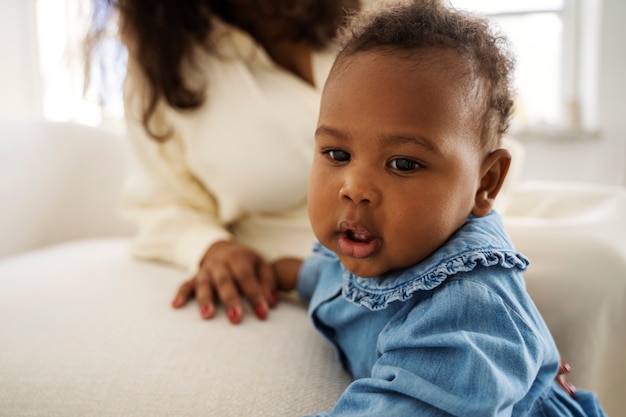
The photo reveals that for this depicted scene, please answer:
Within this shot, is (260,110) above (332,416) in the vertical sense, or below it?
above

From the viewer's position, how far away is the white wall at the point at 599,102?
2.04 metres

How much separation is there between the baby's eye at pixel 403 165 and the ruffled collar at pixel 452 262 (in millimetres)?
81

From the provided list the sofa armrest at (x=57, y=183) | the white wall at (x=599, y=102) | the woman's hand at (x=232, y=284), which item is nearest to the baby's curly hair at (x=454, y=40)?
the woman's hand at (x=232, y=284)

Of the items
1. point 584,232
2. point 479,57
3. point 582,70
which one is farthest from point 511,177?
point 582,70

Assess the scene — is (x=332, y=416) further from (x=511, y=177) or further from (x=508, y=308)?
(x=511, y=177)

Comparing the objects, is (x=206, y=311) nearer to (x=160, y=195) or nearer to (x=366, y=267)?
(x=366, y=267)

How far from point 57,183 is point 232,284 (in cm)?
63

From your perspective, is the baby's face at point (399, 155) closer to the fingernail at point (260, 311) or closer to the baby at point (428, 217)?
the baby at point (428, 217)

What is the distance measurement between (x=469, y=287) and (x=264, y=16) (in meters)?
0.81

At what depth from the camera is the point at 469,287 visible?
1.52 ft

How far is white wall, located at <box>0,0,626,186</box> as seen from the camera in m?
2.04

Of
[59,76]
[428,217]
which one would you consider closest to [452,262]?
[428,217]

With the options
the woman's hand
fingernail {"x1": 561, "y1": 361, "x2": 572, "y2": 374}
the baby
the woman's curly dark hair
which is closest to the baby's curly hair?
the baby

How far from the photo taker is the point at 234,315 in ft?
2.35
